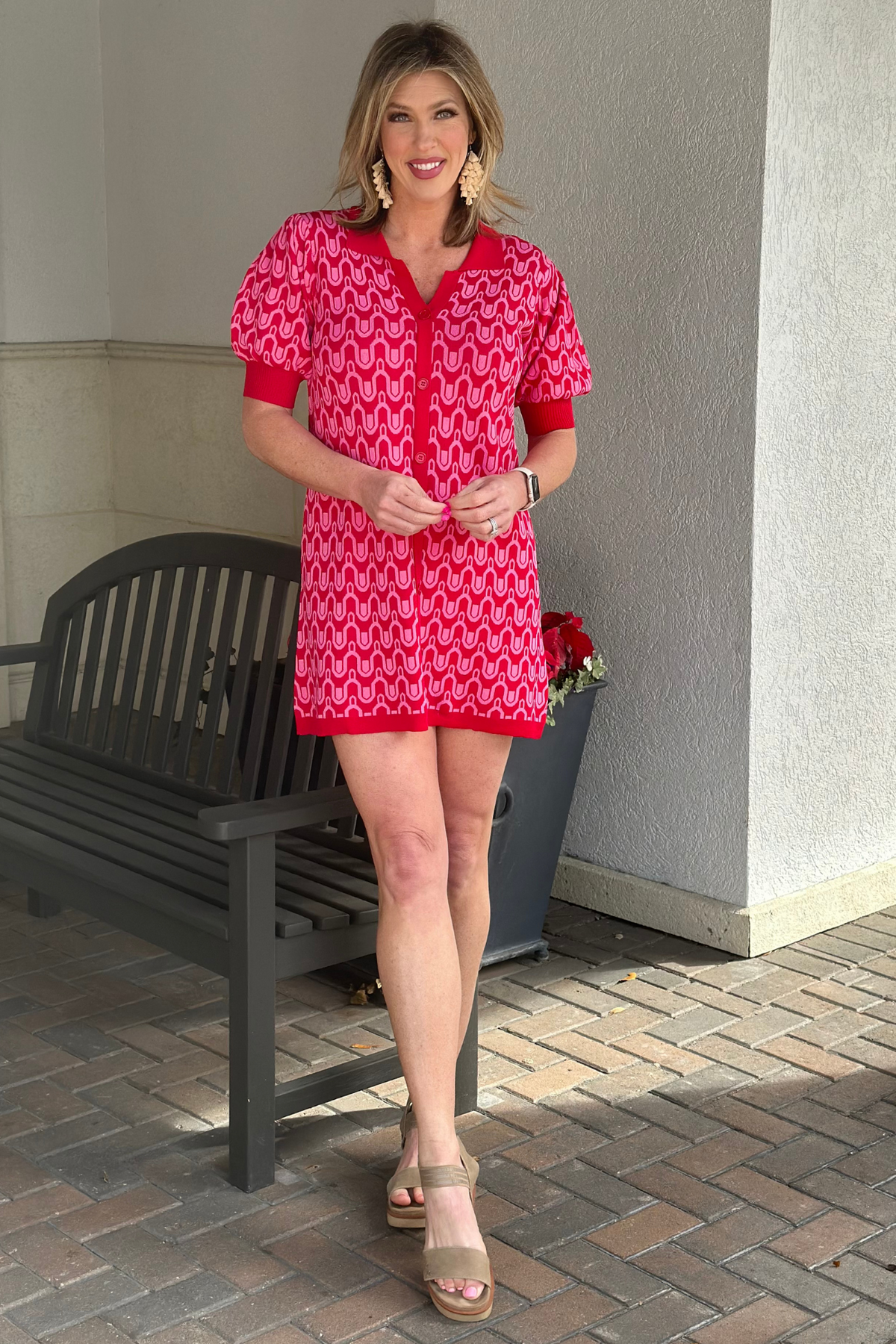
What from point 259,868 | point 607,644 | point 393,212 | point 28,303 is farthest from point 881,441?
point 28,303

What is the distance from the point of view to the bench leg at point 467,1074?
3328 mm

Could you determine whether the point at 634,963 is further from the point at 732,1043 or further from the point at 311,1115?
the point at 311,1115

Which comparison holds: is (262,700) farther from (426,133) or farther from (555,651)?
(426,133)

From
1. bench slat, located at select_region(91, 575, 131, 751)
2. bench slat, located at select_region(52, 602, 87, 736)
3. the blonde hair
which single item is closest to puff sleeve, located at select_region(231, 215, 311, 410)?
the blonde hair

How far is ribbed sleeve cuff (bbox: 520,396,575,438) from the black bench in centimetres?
83

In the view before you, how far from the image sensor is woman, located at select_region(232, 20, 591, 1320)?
2734 mm

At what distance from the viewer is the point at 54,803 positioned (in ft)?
12.5

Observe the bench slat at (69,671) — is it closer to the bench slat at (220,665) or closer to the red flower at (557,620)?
the bench slat at (220,665)

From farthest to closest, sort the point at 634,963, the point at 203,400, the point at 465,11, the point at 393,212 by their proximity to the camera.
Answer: the point at 203,400 → the point at 465,11 → the point at 634,963 → the point at 393,212

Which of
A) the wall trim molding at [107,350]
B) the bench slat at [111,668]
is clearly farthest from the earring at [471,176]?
the wall trim molding at [107,350]

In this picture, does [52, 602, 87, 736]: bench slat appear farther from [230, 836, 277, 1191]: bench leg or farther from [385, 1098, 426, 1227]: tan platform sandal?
[385, 1098, 426, 1227]: tan platform sandal

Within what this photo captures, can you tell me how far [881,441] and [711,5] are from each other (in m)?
1.28

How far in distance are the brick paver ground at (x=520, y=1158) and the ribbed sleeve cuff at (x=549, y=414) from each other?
1458 mm

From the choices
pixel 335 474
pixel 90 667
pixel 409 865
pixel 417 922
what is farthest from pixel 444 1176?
pixel 90 667
